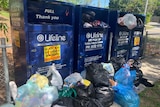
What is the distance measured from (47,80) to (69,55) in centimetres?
75

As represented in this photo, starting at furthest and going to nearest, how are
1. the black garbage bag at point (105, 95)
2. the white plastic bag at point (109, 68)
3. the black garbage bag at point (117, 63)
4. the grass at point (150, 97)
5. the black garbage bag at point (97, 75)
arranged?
1. the black garbage bag at point (117, 63)
2. the white plastic bag at point (109, 68)
3. the grass at point (150, 97)
4. the black garbage bag at point (97, 75)
5. the black garbage bag at point (105, 95)

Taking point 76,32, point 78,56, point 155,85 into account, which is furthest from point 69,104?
point 155,85

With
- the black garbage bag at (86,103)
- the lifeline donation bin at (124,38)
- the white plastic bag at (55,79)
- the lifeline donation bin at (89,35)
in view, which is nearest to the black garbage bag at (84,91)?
the black garbage bag at (86,103)

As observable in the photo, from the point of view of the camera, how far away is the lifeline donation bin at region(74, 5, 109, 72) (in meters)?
3.22

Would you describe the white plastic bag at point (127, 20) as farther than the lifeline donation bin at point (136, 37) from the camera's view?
No

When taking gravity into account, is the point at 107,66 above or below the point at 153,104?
above

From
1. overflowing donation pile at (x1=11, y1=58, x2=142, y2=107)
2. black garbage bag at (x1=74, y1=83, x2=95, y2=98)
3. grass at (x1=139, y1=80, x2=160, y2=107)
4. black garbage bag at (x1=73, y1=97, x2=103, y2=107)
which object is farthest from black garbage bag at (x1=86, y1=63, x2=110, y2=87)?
grass at (x1=139, y1=80, x2=160, y2=107)

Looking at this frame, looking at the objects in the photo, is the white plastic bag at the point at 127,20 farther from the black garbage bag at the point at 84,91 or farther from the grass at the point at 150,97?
the black garbage bag at the point at 84,91

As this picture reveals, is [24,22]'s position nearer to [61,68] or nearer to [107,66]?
[61,68]

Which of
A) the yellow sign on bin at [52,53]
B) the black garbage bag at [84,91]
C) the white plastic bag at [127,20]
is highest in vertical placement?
the white plastic bag at [127,20]

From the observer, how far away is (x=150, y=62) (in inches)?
230

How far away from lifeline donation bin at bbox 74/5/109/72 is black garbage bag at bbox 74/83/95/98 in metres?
0.73

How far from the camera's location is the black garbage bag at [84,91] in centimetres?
259

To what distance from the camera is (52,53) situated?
2.82 meters
